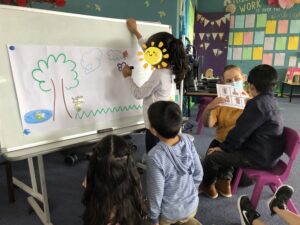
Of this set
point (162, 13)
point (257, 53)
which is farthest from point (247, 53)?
point (162, 13)

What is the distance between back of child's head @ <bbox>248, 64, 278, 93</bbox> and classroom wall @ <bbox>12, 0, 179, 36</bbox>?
1522 millimetres

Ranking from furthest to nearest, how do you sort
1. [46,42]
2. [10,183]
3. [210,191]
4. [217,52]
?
[217,52]
[210,191]
[10,183]
[46,42]

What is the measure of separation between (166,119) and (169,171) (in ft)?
0.78

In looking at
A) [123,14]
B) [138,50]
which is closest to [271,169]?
[138,50]

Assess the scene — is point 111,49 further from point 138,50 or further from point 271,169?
point 271,169

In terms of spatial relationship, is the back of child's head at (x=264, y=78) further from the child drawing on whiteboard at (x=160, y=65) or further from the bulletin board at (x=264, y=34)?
the bulletin board at (x=264, y=34)

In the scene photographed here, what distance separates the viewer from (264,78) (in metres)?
1.69

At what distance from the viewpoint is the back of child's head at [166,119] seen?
4.01ft

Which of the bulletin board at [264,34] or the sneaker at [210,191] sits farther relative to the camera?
the bulletin board at [264,34]

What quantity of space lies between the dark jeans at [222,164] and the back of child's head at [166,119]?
0.76 meters

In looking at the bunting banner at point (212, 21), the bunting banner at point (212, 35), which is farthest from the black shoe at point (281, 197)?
the bunting banner at point (212, 21)

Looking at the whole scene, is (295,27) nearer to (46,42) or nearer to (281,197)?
(281,197)

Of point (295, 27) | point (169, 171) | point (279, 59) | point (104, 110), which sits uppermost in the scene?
point (295, 27)

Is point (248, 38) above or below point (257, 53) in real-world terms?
above
